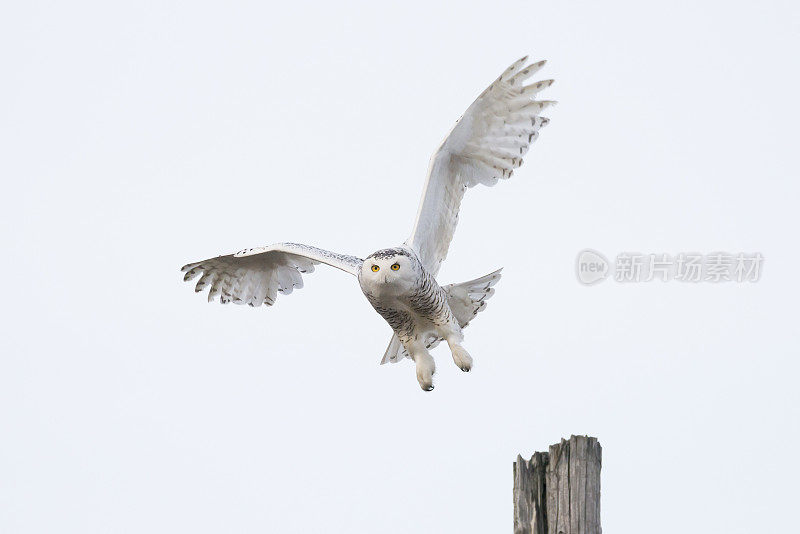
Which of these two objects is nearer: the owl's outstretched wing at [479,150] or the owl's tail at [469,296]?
the owl's outstretched wing at [479,150]

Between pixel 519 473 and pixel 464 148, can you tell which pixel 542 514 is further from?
pixel 464 148

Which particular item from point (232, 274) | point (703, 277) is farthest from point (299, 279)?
point (703, 277)

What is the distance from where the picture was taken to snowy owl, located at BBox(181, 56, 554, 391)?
886 cm

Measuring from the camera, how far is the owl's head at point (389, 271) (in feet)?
28.5

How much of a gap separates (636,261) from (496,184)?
5.37 feet

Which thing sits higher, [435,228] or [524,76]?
[524,76]

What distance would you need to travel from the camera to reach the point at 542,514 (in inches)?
254

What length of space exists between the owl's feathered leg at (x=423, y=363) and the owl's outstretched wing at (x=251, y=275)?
175 centimetres

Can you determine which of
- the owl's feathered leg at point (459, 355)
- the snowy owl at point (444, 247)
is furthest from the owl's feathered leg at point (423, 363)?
the owl's feathered leg at point (459, 355)

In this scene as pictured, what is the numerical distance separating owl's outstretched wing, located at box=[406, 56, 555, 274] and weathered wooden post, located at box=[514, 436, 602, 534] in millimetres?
3301

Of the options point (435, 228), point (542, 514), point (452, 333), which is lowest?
point (542, 514)

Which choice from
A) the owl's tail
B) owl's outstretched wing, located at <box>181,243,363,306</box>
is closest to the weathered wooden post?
the owl's tail

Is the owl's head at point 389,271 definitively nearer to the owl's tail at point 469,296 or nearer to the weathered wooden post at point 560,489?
the owl's tail at point 469,296

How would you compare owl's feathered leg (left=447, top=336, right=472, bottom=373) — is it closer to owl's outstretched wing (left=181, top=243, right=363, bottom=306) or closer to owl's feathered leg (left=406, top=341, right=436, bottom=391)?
owl's feathered leg (left=406, top=341, right=436, bottom=391)
